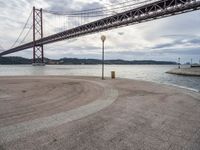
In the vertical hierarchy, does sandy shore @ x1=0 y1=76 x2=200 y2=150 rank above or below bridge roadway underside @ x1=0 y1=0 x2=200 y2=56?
below

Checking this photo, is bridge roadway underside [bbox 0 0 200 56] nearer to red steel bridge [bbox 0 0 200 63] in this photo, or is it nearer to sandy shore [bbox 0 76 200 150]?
red steel bridge [bbox 0 0 200 63]

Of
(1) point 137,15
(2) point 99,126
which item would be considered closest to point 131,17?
(1) point 137,15

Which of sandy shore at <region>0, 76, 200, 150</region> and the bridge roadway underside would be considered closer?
sandy shore at <region>0, 76, 200, 150</region>

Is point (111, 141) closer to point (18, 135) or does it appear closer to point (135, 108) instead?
point (18, 135)

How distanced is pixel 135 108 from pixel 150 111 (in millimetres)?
512

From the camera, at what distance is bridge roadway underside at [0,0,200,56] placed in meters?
31.0

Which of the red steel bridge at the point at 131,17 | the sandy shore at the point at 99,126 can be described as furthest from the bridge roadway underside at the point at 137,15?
the sandy shore at the point at 99,126

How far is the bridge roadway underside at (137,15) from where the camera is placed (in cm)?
3103

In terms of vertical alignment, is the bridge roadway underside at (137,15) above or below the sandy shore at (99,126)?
above

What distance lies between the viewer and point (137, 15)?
4003cm

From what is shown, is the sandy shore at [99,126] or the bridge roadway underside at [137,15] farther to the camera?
the bridge roadway underside at [137,15]

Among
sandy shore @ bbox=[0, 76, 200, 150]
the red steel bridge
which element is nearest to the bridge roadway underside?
the red steel bridge

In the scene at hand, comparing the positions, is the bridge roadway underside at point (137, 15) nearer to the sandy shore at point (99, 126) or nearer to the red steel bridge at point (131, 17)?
the red steel bridge at point (131, 17)

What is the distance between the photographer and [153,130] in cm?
398
